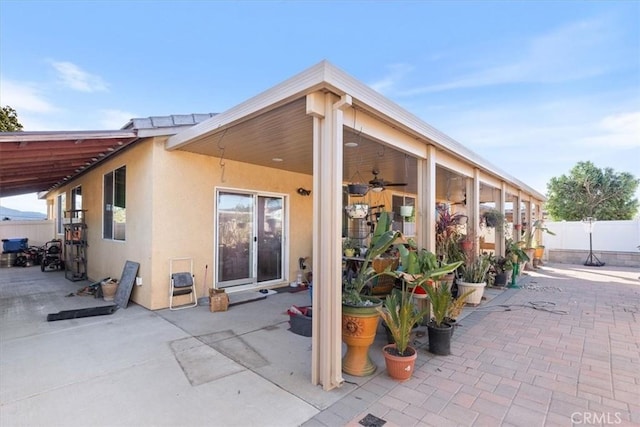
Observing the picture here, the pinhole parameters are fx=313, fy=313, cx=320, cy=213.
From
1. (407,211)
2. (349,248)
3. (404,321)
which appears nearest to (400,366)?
(404,321)

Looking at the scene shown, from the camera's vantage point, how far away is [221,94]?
1111 cm

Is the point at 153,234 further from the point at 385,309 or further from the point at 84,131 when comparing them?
the point at 385,309

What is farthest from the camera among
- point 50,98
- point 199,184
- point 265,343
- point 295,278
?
point 50,98

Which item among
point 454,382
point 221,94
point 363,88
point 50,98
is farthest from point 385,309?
point 50,98

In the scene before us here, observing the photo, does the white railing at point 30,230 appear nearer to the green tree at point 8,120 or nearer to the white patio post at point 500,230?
the green tree at point 8,120

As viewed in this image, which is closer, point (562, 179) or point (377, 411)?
point (377, 411)

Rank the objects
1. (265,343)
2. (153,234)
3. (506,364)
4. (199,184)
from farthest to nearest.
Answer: (199,184) < (153,234) < (265,343) < (506,364)

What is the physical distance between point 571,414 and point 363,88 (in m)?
3.15

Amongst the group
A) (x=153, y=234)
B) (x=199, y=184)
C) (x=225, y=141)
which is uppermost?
(x=225, y=141)

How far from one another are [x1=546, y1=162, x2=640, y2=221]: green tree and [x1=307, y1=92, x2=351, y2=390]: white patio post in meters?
19.7

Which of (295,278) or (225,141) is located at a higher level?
(225,141)

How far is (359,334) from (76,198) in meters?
9.81

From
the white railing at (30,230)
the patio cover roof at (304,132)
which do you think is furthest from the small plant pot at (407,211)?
the white railing at (30,230)
